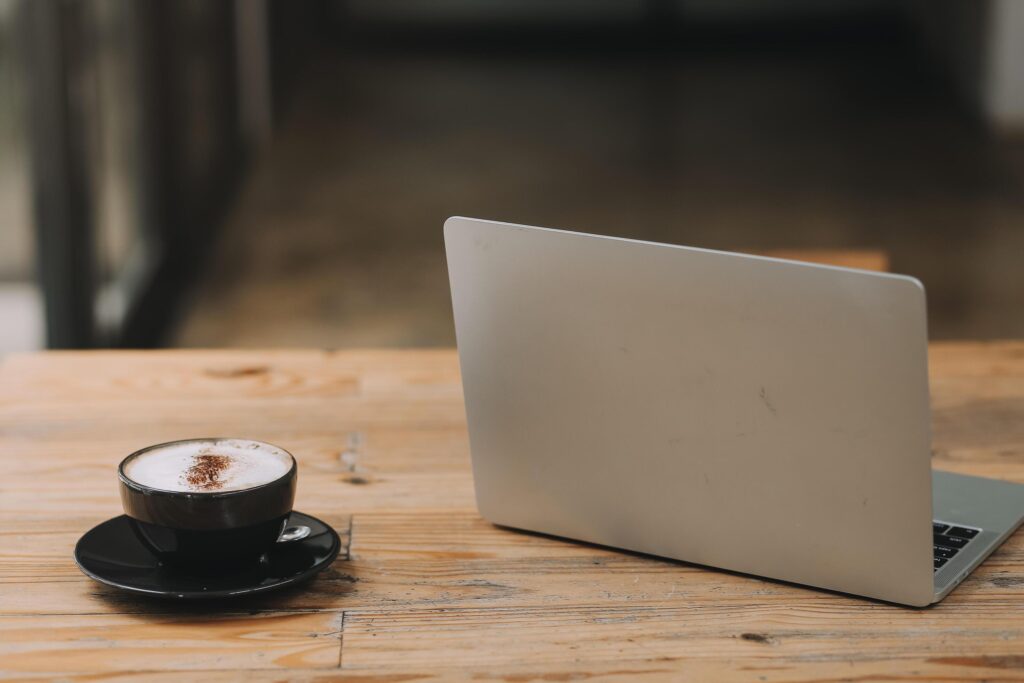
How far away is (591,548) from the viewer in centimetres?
80

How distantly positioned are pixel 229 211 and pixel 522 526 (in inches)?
171

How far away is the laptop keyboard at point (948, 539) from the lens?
2.51 ft

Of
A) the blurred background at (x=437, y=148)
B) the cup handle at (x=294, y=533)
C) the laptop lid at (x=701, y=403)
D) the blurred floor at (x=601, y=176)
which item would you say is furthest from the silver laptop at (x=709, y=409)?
the blurred floor at (x=601, y=176)

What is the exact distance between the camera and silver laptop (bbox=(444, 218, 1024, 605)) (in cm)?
67

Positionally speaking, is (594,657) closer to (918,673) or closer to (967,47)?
(918,673)

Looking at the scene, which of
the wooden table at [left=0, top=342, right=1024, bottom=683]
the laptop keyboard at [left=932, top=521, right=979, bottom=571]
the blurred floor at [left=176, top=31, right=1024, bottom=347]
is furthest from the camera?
the blurred floor at [left=176, top=31, right=1024, bottom=347]

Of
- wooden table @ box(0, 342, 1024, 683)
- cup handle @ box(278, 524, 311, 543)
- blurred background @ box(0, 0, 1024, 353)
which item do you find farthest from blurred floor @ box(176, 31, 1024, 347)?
cup handle @ box(278, 524, 311, 543)

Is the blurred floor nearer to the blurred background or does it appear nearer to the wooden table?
the blurred background

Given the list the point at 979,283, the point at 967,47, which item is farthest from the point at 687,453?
the point at 967,47

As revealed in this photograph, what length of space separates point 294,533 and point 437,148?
5.48m

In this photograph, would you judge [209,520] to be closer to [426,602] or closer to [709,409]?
[426,602]

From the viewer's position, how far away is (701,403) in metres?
0.73

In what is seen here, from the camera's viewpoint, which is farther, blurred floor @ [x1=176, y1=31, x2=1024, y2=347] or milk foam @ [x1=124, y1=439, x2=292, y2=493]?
blurred floor @ [x1=176, y1=31, x2=1024, y2=347]

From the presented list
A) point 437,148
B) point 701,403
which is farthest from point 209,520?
point 437,148
